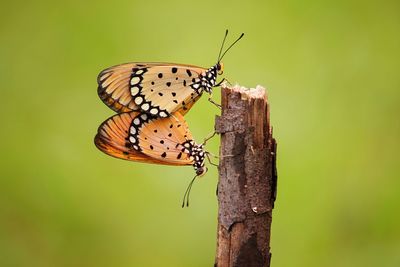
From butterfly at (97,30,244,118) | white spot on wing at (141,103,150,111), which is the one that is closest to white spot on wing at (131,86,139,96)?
butterfly at (97,30,244,118)

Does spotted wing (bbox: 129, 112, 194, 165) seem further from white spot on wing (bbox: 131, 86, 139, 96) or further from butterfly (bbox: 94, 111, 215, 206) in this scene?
white spot on wing (bbox: 131, 86, 139, 96)

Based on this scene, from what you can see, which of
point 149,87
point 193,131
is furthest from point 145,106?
point 193,131

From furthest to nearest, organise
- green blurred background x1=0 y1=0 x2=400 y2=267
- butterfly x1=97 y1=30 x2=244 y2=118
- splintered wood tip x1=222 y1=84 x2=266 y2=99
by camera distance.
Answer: green blurred background x1=0 y1=0 x2=400 y2=267
butterfly x1=97 y1=30 x2=244 y2=118
splintered wood tip x1=222 y1=84 x2=266 y2=99
